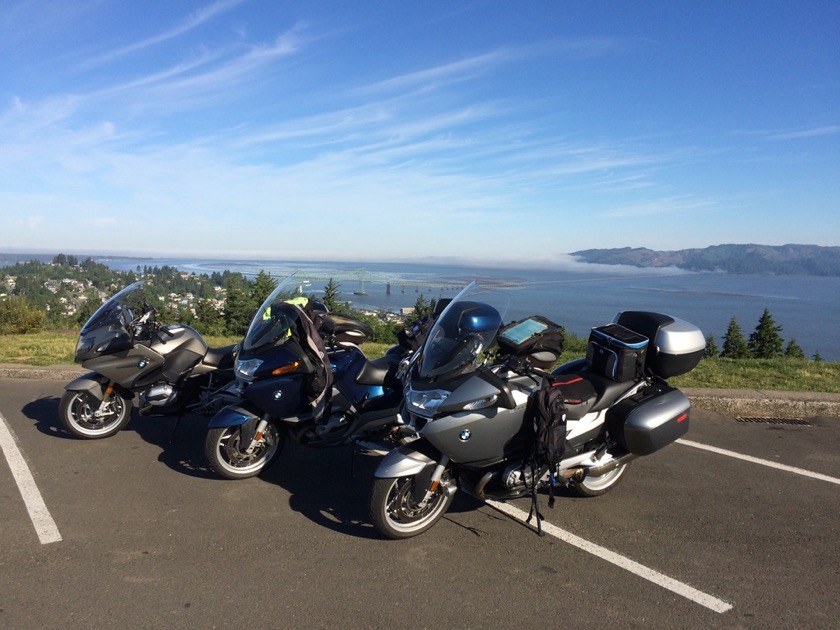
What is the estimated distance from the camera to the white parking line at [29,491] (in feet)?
12.9

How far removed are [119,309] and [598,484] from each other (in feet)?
15.7

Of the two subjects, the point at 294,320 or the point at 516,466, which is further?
the point at 294,320

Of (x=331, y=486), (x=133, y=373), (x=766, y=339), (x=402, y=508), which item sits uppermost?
(x=133, y=373)

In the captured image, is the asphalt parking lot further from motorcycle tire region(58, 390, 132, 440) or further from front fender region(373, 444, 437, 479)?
front fender region(373, 444, 437, 479)

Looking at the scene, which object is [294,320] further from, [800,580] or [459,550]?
[800,580]

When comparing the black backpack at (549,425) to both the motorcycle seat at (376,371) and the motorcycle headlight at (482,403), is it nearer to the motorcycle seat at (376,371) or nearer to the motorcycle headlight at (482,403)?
the motorcycle headlight at (482,403)

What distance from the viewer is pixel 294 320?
199 inches

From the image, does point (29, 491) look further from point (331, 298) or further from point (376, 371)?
point (331, 298)

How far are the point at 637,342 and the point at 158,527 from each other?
3558 mm

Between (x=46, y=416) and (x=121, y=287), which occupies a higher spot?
(x=121, y=287)

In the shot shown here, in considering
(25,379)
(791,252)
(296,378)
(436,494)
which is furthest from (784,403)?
(791,252)

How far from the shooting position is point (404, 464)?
12.4ft

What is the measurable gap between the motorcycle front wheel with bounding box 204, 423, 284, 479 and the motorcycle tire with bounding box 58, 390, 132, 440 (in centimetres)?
160

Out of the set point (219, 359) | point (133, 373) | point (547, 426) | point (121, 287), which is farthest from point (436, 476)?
point (121, 287)
